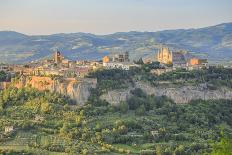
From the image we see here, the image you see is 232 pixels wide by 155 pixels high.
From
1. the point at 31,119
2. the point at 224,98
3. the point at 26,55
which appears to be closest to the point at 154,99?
the point at 224,98

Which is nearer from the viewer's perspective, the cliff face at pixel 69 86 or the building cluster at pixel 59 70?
the cliff face at pixel 69 86

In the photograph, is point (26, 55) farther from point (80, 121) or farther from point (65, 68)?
point (80, 121)

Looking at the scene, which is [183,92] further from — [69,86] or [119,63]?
[119,63]

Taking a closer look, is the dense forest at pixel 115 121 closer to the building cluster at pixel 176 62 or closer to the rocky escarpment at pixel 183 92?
the rocky escarpment at pixel 183 92

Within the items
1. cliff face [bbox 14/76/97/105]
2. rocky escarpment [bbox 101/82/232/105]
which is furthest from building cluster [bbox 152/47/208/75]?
cliff face [bbox 14/76/97/105]

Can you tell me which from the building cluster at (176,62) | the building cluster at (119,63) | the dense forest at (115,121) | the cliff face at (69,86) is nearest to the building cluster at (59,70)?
the dense forest at (115,121)
